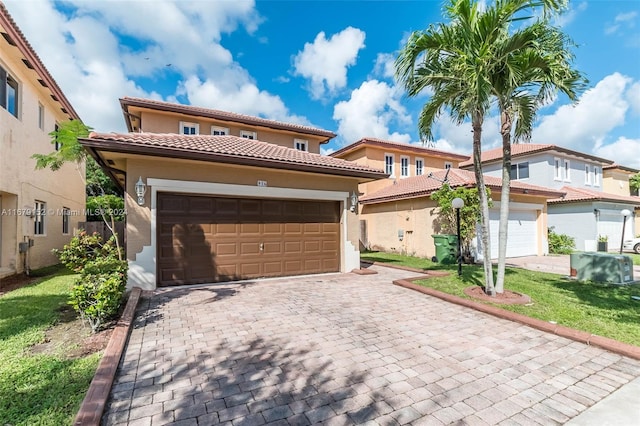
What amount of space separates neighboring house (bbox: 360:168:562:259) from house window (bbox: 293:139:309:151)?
5.43 meters

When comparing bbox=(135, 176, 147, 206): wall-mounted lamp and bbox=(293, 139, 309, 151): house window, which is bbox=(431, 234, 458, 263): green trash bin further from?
bbox=(135, 176, 147, 206): wall-mounted lamp

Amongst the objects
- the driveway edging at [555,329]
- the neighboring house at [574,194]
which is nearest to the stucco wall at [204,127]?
the driveway edging at [555,329]

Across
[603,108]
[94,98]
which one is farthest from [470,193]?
[94,98]

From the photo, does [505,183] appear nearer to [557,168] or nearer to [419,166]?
[419,166]

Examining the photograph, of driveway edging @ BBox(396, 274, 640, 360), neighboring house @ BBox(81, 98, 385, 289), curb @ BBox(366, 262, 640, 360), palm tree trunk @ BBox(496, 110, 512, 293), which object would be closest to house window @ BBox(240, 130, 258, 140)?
neighboring house @ BBox(81, 98, 385, 289)

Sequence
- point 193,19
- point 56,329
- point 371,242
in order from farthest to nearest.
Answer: point 371,242, point 193,19, point 56,329

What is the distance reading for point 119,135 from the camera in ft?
24.8

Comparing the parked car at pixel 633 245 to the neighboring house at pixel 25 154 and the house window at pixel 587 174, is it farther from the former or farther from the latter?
the neighboring house at pixel 25 154

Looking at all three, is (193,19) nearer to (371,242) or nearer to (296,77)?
(296,77)

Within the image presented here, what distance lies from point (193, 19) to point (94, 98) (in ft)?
33.7

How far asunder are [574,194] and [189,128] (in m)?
24.5

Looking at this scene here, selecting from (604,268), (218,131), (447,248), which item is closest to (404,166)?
(447,248)

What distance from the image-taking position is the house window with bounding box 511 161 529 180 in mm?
21484

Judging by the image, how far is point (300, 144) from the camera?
1841 cm
